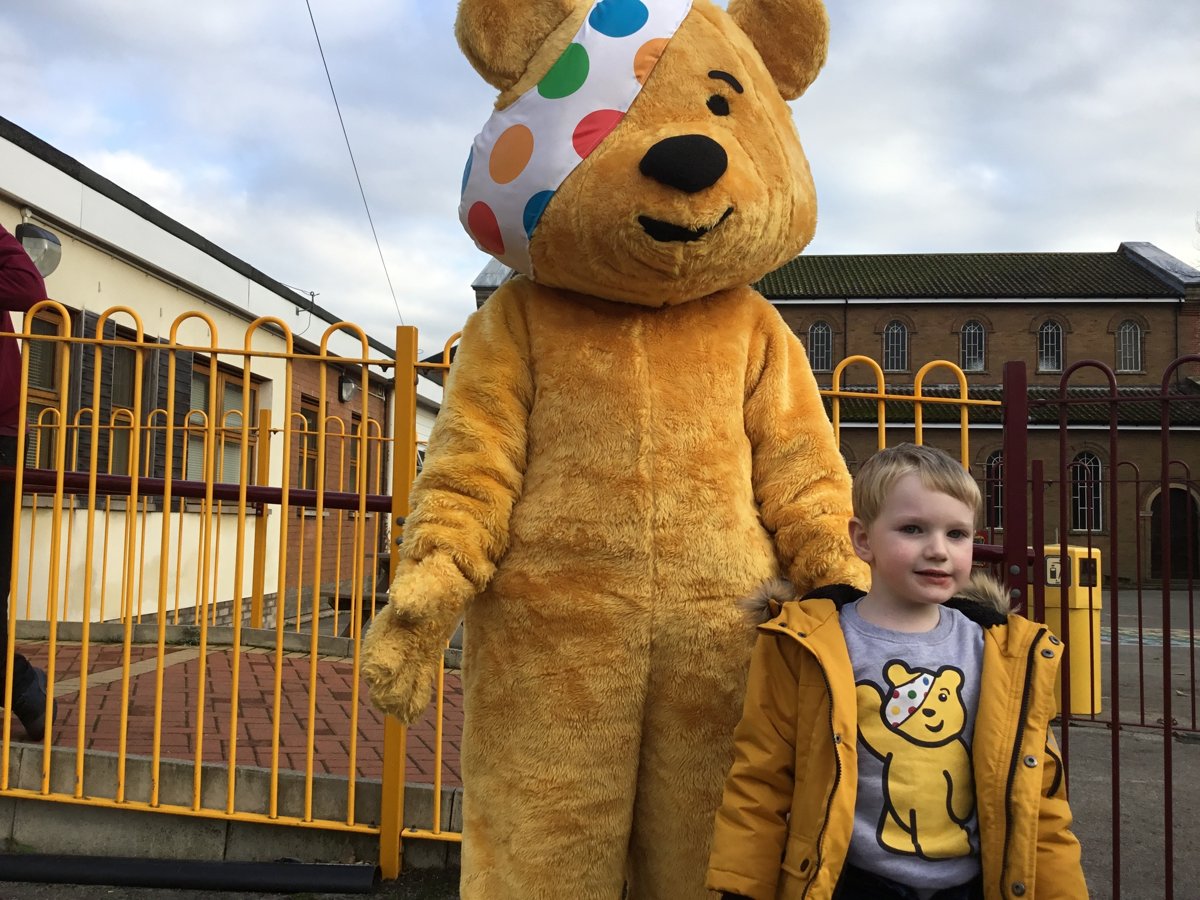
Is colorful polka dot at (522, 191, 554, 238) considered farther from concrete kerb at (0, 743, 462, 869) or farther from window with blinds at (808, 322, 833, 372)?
window with blinds at (808, 322, 833, 372)

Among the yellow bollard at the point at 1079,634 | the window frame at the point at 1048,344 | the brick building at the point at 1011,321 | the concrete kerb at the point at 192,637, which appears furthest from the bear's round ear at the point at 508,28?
the window frame at the point at 1048,344

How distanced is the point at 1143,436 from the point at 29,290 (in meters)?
28.6

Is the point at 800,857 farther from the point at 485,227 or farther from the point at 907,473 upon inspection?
the point at 485,227

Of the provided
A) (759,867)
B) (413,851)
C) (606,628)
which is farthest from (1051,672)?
(413,851)

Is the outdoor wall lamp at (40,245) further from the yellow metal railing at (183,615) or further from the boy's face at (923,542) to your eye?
the boy's face at (923,542)

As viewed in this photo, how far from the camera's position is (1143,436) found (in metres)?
26.6

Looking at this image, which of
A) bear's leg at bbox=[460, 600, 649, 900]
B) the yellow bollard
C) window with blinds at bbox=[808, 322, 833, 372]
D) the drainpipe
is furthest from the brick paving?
window with blinds at bbox=[808, 322, 833, 372]

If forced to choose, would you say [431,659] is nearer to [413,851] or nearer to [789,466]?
[789,466]

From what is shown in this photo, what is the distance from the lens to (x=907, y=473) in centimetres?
177

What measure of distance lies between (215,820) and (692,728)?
229 centimetres

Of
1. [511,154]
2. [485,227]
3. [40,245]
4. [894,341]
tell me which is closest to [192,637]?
[40,245]

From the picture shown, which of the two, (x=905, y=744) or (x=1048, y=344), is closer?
(x=905, y=744)

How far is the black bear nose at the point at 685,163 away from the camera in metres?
1.89

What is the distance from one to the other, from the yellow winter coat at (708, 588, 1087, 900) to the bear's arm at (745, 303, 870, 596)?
261 millimetres
